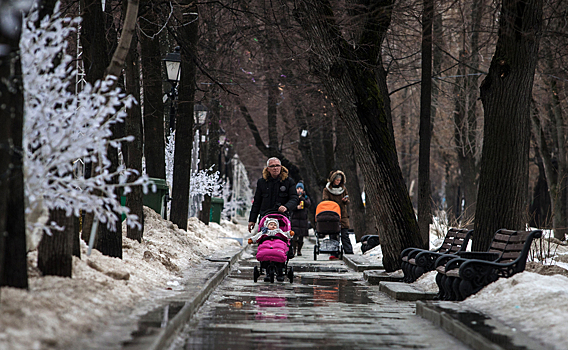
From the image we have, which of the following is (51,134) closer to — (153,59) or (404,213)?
(404,213)

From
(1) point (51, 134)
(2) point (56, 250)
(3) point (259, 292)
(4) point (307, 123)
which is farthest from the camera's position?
(4) point (307, 123)

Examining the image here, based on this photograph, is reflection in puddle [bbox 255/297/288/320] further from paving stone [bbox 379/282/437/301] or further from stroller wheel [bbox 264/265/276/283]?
stroller wheel [bbox 264/265/276/283]

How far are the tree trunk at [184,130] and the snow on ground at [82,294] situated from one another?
5.21 m

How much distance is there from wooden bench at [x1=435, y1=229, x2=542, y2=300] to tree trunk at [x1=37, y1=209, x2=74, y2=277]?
4711mm

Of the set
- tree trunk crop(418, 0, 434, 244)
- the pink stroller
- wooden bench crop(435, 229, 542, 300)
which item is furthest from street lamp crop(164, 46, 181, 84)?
wooden bench crop(435, 229, 542, 300)

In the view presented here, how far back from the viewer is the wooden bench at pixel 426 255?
1180 cm

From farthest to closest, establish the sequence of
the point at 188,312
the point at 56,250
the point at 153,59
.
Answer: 1. the point at 153,59
2. the point at 188,312
3. the point at 56,250

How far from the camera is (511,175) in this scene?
11492mm

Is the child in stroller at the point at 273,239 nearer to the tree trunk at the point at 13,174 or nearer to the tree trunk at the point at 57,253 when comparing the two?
the tree trunk at the point at 57,253

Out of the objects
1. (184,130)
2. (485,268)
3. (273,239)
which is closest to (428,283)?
(485,268)

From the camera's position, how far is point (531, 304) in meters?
7.66

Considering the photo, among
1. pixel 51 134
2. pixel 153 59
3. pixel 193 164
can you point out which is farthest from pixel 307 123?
pixel 51 134

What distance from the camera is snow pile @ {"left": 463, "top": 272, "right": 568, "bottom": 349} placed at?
657cm

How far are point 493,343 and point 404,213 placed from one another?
304 inches
